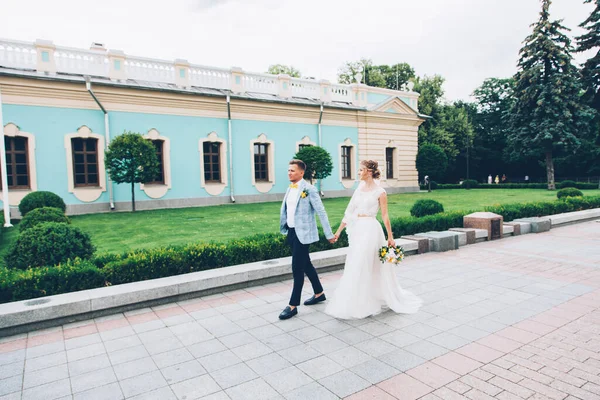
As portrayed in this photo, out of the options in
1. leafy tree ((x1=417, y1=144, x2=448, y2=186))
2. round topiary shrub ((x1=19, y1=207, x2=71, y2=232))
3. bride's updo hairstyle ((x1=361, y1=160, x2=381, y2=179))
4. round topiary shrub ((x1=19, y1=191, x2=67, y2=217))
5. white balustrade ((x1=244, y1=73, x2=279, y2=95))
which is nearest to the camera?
bride's updo hairstyle ((x1=361, y1=160, x2=381, y2=179))

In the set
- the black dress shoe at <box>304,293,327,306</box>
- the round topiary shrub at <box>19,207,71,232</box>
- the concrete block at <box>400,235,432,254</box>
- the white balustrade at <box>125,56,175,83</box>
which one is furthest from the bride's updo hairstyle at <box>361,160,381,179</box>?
the white balustrade at <box>125,56,175,83</box>

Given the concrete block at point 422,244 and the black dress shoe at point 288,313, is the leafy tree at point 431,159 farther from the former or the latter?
the black dress shoe at point 288,313

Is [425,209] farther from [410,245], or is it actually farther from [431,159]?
[431,159]

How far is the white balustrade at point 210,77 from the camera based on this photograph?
1931cm

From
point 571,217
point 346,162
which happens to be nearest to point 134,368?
point 571,217

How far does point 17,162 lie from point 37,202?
14.8 feet

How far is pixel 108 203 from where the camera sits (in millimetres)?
17031

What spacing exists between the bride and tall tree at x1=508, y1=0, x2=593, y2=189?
29.7 metres

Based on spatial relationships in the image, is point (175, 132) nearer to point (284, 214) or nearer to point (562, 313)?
point (284, 214)

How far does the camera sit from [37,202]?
484 inches

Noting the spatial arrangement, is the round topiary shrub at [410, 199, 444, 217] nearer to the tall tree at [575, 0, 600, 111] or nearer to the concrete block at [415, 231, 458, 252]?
the concrete block at [415, 231, 458, 252]

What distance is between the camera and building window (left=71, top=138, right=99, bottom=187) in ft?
54.6

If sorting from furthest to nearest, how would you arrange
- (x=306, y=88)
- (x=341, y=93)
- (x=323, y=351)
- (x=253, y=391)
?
(x=341, y=93) < (x=306, y=88) < (x=323, y=351) < (x=253, y=391)

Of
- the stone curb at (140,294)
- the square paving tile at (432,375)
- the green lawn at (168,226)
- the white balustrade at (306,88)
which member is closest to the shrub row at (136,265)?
the stone curb at (140,294)
